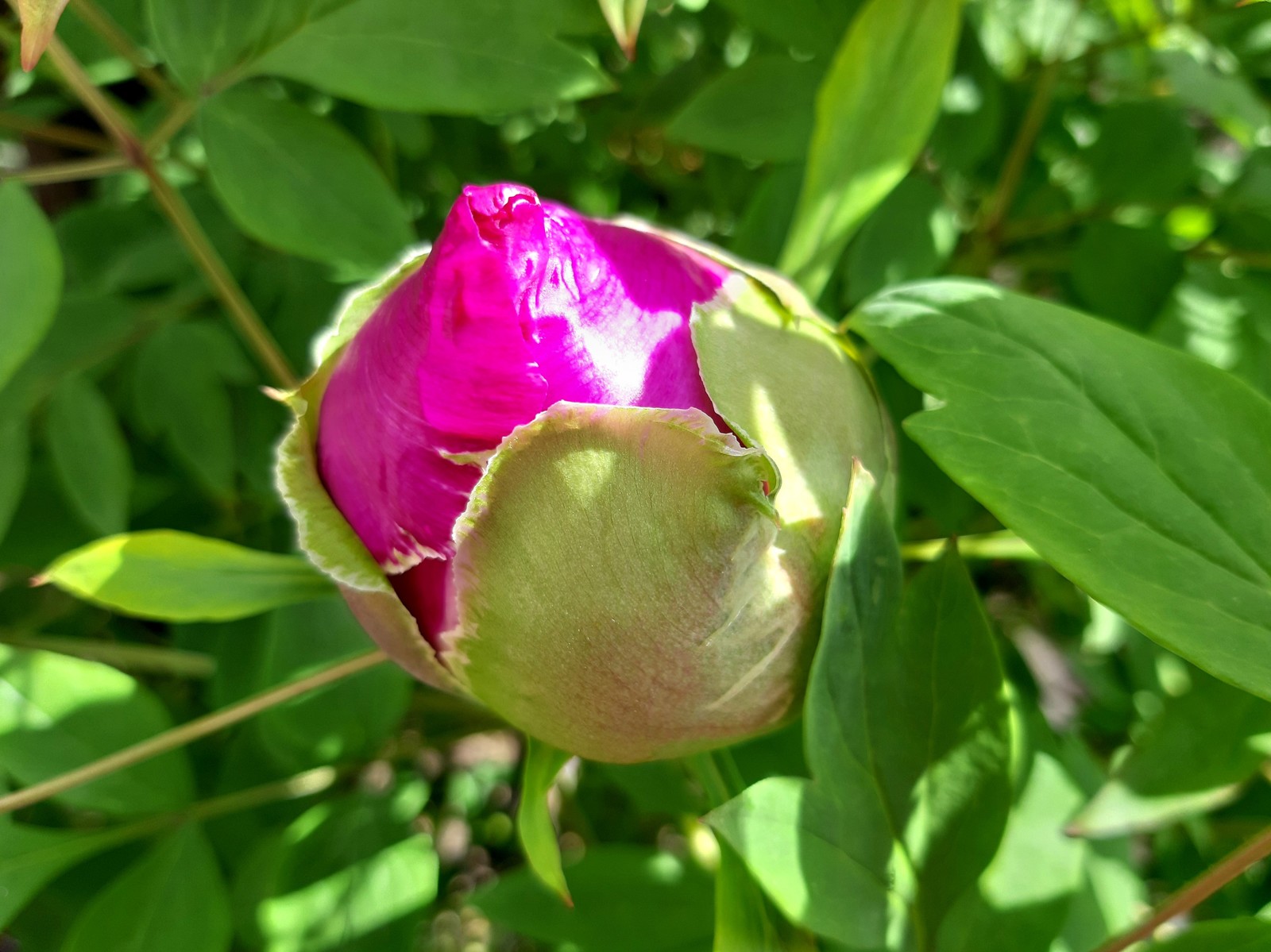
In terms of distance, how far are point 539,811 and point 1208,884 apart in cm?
20

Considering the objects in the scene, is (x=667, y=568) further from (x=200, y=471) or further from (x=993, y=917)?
(x=200, y=471)

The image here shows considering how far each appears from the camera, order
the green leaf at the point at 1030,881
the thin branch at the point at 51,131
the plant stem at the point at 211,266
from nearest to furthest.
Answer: the green leaf at the point at 1030,881
the plant stem at the point at 211,266
the thin branch at the point at 51,131

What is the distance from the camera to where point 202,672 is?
61 cm

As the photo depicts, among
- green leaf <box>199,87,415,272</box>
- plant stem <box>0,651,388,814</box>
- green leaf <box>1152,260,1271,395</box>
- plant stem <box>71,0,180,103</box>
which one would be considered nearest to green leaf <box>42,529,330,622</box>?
plant stem <box>0,651,388,814</box>

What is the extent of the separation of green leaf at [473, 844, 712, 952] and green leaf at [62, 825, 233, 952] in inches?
4.7

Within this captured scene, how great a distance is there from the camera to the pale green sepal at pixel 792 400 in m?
0.28

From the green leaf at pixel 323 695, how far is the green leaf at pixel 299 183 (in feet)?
0.57

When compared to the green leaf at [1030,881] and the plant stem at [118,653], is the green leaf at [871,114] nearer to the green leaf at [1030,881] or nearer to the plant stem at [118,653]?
the green leaf at [1030,881]

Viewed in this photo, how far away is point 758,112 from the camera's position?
473mm

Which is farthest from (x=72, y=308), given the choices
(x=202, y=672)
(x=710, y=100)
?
(x=710, y=100)

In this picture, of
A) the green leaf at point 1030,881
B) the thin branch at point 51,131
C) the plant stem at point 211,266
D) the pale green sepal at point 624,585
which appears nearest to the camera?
the pale green sepal at point 624,585

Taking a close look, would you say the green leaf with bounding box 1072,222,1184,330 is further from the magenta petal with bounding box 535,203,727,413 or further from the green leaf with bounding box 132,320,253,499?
the green leaf with bounding box 132,320,253,499

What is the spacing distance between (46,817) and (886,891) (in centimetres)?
54

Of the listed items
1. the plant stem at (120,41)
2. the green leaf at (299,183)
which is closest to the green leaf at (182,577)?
the green leaf at (299,183)
